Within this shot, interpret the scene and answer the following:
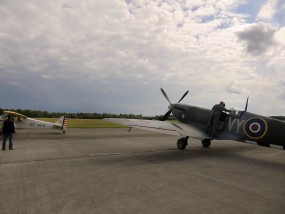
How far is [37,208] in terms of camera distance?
15.1 ft

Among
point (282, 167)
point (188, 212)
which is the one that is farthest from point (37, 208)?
point (282, 167)

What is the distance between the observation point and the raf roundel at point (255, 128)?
1046 centimetres

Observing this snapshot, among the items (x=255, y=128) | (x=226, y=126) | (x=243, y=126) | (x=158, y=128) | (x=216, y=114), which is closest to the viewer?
(x=255, y=128)

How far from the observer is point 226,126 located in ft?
39.9

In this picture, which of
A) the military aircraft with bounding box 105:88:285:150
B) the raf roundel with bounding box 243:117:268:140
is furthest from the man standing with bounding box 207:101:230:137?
the raf roundel with bounding box 243:117:268:140

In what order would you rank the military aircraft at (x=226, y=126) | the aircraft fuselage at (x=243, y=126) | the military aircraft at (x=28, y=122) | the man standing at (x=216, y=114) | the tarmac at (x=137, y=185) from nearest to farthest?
1. the tarmac at (x=137, y=185)
2. the aircraft fuselage at (x=243, y=126)
3. the military aircraft at (x=226, y=126)
4. the man standing at (x=216, y=114)
5. the military aircraft at (x=28, y=122)

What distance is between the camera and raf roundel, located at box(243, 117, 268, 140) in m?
10.5

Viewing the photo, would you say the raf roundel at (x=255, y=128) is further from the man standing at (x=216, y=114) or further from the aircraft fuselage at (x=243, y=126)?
the man standing at (x=216, y=114)

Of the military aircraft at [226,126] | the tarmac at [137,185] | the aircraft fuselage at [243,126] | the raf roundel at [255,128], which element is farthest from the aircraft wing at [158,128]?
the raf roundel at [255,128]

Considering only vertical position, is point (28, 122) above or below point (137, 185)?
above

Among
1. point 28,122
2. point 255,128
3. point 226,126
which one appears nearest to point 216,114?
point 226,126

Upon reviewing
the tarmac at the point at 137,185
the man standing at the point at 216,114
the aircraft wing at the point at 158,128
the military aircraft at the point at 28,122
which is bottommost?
the tarmac at the point at 137,185

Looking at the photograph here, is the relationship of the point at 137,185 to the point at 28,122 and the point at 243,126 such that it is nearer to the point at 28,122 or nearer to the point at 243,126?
the point at 243,126

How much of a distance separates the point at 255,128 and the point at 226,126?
163cm
